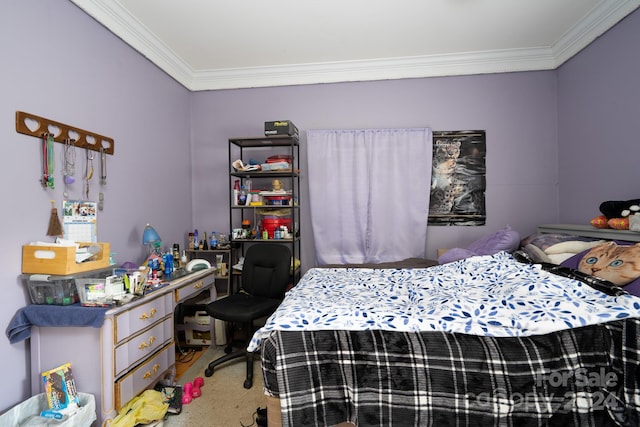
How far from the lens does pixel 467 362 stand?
4.20 feet

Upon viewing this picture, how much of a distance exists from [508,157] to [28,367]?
422 centimetres

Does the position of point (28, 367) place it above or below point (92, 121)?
below

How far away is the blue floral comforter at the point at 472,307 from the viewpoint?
131 centimetres

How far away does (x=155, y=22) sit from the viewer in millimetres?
2469

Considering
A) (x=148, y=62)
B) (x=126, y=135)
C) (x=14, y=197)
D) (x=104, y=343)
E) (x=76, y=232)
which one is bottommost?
(x=104, y=343)

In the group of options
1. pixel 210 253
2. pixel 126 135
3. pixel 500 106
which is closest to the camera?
pixel 126 135

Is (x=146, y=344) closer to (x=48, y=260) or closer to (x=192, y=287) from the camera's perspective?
(x=192, y=287)

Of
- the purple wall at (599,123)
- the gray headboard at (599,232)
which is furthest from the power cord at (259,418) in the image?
the purple wall at (599,123)

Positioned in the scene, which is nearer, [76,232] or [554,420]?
[554,420]

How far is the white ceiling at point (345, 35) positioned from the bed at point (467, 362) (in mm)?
2211

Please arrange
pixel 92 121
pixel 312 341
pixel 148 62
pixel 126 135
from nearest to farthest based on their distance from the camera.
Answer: pixel 312 341 < pixel 92 121 < pixel 126 135 < pixel 148 62

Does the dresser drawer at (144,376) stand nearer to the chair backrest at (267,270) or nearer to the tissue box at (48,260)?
the tissue box at (48,260)

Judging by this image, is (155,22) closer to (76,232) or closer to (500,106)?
(76,232)

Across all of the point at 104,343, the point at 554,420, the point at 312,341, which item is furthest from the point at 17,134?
the point at 554,420
